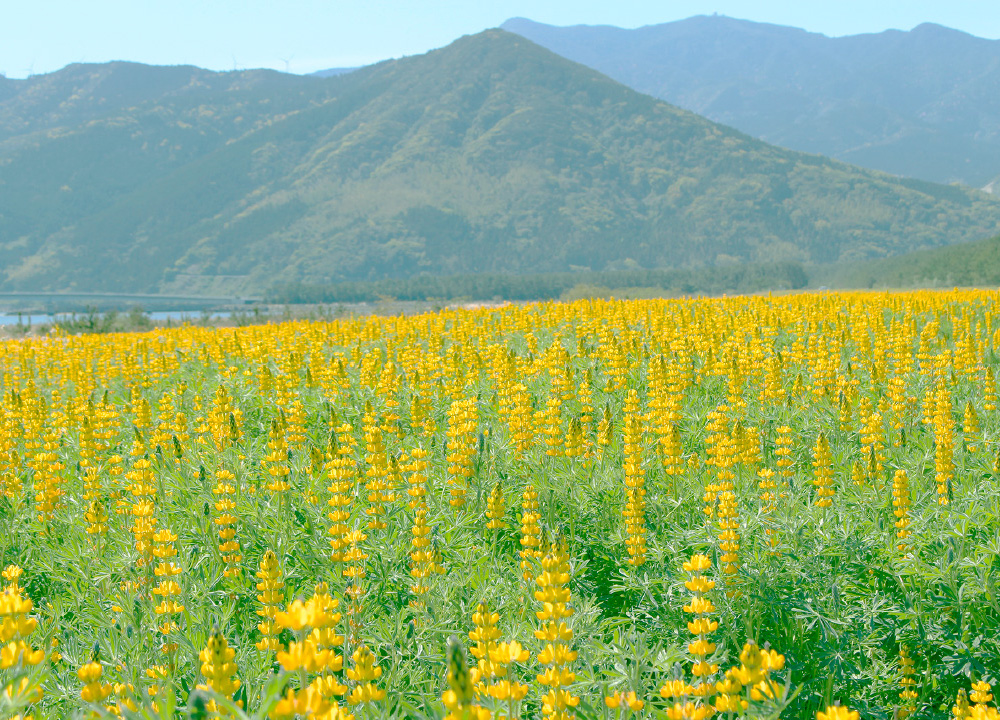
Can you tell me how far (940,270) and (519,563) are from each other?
227 ft

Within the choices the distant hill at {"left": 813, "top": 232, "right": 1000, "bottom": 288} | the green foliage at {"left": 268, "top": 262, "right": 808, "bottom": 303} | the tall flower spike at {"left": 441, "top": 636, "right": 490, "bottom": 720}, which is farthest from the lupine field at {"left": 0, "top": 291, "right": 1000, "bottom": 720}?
the green foliage at {"left": 268, "top": 262, "right": 808, "bottom": 303}

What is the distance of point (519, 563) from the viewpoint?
4434 mm

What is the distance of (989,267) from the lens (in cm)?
5375

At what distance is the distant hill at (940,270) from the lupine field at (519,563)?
51.0 meters

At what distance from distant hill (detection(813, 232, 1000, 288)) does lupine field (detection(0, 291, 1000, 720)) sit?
5097 centimetres

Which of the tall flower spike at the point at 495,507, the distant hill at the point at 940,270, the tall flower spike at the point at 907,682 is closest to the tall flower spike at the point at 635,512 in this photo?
the tall flower spike at the point at 495,507

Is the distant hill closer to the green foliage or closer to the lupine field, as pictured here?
the green foliage

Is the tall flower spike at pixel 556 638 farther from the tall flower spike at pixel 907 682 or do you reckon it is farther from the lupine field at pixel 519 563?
the tall flower spike at pixel 907 682

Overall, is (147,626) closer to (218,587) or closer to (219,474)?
(218,587)

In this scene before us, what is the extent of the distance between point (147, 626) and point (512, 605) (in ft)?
6.51

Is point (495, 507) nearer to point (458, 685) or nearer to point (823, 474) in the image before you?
point (823, 474)

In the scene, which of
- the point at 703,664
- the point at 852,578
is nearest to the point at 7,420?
the point at 703,664

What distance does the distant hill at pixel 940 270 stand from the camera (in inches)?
2078

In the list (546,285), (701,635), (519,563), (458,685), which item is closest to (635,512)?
(519,563)
